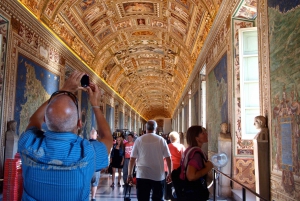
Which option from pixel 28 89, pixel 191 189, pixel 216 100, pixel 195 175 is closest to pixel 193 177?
pixel 195 175

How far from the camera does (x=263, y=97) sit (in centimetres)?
642

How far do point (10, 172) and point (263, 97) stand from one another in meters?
5.09

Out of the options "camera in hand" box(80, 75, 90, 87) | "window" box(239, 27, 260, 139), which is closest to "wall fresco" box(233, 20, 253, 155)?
"window" box(239, 27, 260, 139)

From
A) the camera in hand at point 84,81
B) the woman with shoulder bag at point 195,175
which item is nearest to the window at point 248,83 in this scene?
the woman with shoulder bag at point 195,175

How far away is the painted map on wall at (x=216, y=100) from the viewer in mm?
10113

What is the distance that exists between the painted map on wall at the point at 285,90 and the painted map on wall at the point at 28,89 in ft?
26.9

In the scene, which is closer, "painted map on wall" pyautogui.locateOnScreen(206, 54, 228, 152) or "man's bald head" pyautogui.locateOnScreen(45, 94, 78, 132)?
"man's bald head" pyautogui.locateOnScreen(45, 94, 78, 132)

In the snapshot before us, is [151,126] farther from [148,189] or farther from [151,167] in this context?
[148,189]

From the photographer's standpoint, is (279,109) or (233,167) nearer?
(279,109)

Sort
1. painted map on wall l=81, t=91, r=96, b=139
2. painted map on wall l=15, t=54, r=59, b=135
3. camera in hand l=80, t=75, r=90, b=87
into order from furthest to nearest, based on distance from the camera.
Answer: painted map on wall l=81, t=91, r=96, b=139 < painted map on wall l=15, t=54, r=59, b=135 < camera in hand l=80, t=75, r=90, b=87

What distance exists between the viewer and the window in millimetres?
8805

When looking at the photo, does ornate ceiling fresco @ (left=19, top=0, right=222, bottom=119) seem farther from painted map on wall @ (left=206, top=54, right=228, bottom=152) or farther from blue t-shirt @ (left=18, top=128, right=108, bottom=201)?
blue t-shirt @ (left=18, top=128, right=108, bottom=201)

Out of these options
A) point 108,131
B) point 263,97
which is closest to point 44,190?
point 108,131

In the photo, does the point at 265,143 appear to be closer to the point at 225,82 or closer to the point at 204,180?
the point at 204,180
